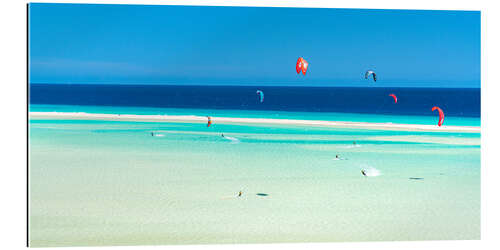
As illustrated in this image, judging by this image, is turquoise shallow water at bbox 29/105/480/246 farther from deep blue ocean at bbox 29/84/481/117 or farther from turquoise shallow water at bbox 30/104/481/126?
deep blue ocean at bbox 29/84/481/117

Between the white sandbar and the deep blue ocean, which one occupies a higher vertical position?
the deep blue ocean

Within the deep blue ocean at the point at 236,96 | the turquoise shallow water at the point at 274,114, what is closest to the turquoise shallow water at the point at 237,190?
the turquoise shallow water at the point at 274,114

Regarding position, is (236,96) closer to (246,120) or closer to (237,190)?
(246,120)

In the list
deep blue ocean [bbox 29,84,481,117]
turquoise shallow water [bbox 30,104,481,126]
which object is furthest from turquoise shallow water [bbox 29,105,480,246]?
deep blue ocean [bbox 29,84,481,117]

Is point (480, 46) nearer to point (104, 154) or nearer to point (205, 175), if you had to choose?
point (205, 175)

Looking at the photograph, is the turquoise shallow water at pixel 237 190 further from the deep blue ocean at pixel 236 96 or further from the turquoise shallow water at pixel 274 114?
the deep blue ocean at pixel 236 96
